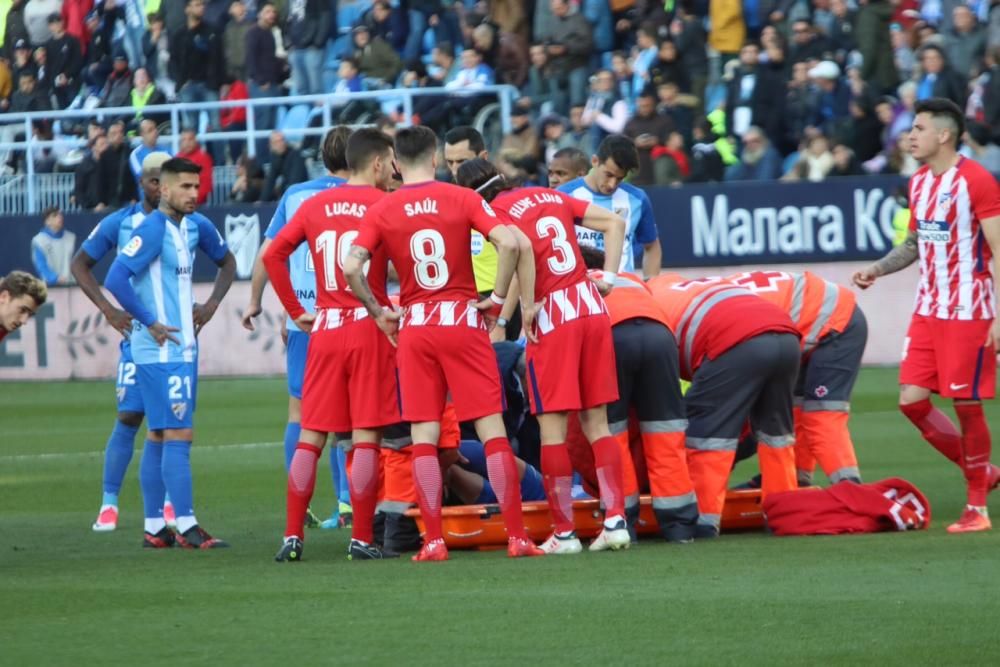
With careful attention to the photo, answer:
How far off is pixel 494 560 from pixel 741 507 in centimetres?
181

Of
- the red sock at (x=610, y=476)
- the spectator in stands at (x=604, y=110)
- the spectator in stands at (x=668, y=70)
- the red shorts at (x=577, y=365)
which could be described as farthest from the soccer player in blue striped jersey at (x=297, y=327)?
the spectator in stands at (x=668, y=70)

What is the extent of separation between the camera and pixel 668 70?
2359 cm

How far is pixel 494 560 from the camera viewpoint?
913cm

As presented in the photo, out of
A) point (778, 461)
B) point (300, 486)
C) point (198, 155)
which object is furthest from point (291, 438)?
point (198, 155)

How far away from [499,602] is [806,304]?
373 cm

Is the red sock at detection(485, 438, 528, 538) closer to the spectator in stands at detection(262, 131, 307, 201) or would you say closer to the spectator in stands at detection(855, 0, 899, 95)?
the spectator in stands at detection(855, 0, 899, 95)

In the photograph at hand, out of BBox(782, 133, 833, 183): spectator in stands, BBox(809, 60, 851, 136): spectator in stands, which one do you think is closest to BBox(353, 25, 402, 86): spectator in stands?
BBox(782, 133, 833, 183): spectator in stands

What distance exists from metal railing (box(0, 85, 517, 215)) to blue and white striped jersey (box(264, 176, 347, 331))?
13.3m

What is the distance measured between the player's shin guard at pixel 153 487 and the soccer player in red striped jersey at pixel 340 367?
1.34m

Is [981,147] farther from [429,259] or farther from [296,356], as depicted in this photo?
[429,259]

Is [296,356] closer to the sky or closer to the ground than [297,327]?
closer to the ground

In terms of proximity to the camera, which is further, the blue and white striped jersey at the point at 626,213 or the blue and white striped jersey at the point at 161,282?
the blue and white striped jersey at the point at 626,213

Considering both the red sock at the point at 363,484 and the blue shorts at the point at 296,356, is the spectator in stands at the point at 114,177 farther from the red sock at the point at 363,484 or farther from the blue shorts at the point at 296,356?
the red sock at the point at 363,484

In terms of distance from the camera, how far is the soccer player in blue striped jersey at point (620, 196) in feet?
36.2
